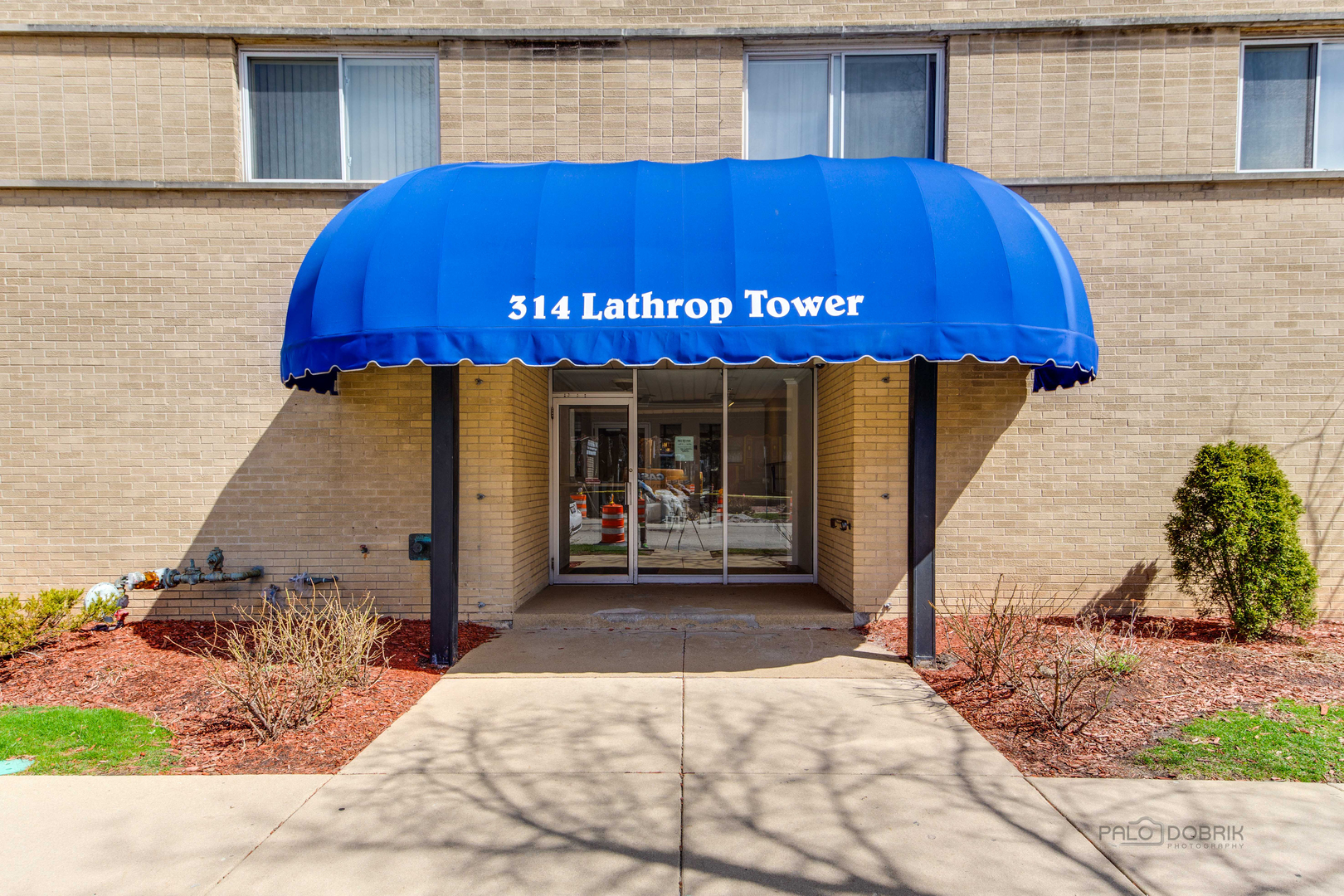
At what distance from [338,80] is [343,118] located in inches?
16.9

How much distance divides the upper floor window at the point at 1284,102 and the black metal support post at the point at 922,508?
506 centimetres

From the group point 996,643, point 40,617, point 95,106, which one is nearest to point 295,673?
point 40,617

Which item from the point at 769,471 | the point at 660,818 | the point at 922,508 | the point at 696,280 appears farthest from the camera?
the point at 769,471

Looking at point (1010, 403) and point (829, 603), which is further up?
point (1010, 403)

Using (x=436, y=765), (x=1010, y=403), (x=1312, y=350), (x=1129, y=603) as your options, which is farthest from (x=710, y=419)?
(x=1312, y=350)

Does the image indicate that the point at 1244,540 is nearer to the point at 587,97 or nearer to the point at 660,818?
the point at 660,818

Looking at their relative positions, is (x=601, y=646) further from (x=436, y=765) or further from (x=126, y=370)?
(x=126, y=370)

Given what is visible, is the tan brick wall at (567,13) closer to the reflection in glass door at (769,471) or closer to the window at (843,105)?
the window at (843,105)

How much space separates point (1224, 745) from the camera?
14.2ft

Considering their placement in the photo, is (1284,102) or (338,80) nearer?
(1284,102)

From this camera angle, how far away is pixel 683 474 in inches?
364

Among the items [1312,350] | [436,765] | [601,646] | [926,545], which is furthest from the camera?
[1312,350]

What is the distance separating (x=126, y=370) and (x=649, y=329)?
6.10 metres

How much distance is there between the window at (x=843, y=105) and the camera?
766 cm
